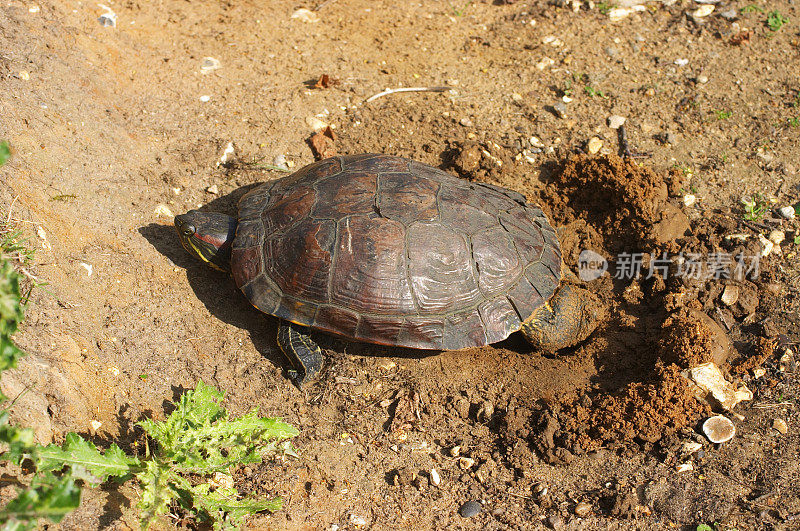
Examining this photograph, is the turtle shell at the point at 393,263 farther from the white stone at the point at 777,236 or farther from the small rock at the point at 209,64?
the small rock at the point at 209,64

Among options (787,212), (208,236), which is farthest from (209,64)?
(787,212)

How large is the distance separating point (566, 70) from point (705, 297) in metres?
3.63

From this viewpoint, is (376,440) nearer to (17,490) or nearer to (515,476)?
(515,476)

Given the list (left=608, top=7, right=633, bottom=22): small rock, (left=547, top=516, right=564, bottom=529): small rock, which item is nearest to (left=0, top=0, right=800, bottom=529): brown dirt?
(left=547, top=516, right=564, bottom=529): small rock

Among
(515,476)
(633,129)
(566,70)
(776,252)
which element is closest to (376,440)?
(515,476)

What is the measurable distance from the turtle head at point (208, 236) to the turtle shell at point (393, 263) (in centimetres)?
20

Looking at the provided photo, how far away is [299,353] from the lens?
4.52 m

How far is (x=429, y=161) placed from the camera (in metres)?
6.15

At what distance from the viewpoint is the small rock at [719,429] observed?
13.6 ft

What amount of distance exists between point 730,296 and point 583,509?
2631 millimetres

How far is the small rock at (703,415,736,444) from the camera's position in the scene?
4.16 m

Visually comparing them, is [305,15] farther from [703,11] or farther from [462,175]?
[703,11]

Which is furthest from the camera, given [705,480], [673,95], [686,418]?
[673,95]

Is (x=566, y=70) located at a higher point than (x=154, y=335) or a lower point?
higher
